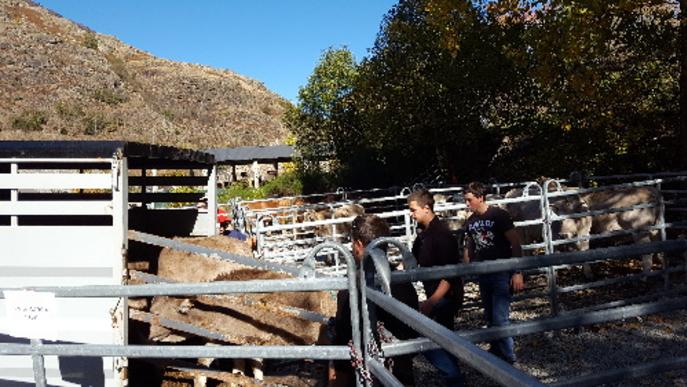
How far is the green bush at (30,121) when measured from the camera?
5878 cm

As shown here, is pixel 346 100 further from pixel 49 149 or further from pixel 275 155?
pixel 49 149

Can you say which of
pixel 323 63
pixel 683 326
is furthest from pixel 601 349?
pixel 323 63

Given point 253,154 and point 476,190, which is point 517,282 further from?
point 253,154

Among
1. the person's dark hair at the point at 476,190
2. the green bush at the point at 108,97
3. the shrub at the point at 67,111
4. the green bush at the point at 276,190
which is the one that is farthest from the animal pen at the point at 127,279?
the green bush at the point at 108,97

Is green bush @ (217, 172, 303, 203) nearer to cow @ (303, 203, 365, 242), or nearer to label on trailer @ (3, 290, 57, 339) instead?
cow @ (303, 203, 365, 242)

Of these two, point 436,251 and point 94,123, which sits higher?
point 94,123

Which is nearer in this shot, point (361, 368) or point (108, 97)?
point (361, 368)

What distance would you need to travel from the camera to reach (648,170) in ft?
56.2

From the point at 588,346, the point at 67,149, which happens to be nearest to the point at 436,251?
the point at 67,149

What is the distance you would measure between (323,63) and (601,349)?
103ft

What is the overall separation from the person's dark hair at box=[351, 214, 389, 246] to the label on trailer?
5.55 feet

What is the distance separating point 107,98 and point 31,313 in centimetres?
7501

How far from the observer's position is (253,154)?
50781 mm

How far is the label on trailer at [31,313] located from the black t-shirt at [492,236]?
3822mm
